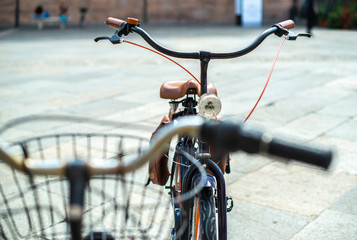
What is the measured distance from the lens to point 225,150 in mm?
1178

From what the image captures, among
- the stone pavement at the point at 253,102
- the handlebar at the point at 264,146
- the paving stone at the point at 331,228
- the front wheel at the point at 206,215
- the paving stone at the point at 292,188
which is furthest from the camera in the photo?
the paving stone at the point at 292,188

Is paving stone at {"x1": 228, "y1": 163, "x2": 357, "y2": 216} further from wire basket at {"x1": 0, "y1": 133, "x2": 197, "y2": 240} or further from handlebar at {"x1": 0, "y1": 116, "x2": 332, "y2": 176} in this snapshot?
handlebar at {"x1": 0, "y1": 116, "x2": 332, "y2": 176}

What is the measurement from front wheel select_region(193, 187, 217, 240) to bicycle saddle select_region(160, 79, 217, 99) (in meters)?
0.60

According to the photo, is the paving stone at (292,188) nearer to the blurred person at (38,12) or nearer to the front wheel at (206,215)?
the front wheel at (206,215)

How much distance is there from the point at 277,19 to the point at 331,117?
72.7 ft

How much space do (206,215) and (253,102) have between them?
18.1 feet

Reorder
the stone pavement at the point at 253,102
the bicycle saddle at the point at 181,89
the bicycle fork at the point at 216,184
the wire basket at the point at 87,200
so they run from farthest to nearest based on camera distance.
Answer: the stone pavement at the point at 253,102 < the wire basket at the point at 87,200 < the bicycle saddle at the point at 181,89 < the bicycle fork at the point at 216,184

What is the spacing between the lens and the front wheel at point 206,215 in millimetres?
2084

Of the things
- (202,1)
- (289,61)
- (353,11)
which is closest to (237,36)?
(353,11)

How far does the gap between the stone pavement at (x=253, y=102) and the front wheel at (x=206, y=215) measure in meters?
0.43

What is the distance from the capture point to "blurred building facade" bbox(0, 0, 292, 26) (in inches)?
1052

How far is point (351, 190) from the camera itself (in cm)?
427

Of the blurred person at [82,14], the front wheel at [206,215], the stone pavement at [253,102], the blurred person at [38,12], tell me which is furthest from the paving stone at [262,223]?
the blurred person at [82,14]

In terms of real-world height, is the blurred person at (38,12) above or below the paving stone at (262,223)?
above
